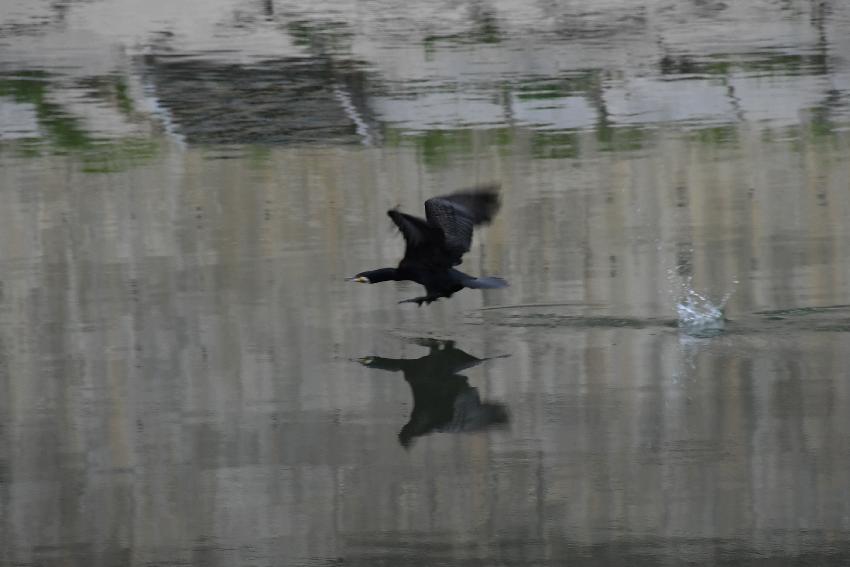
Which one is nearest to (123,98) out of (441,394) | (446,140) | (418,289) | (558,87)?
(446,140)

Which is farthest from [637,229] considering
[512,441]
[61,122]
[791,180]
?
[61,122]

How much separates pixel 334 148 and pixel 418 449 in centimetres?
545

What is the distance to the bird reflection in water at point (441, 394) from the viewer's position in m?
6.70

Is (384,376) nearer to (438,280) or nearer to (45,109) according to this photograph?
(438,280)

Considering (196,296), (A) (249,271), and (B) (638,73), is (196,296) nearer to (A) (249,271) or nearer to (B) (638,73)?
(A) (249,271)

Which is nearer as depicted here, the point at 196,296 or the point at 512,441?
the point at 512,441

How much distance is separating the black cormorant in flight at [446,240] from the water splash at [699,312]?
1.18 metres

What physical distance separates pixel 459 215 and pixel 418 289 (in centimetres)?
111

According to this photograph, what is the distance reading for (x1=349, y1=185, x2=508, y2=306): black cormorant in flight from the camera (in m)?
7.95

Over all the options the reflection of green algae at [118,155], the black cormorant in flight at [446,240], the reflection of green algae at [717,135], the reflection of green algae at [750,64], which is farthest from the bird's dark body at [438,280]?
the reflection of green algae at [750,64]

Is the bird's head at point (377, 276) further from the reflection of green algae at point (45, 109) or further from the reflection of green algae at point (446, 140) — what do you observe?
the reflection of green algae at point (45, 109)

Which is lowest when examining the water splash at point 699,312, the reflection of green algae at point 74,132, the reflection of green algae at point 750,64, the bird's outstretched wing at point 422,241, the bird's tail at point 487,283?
the water splash at point 699,312

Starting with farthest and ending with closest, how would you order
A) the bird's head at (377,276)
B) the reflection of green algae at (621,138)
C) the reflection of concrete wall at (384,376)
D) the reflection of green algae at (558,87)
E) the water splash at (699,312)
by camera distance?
the reflection of green algae at (558,87) < the reflection of green algae at (621,138) < the bird's head at (377,276) < the water splash at (699,312) < the reflection of concrete wall at (384,376)

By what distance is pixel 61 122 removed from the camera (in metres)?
12.2
